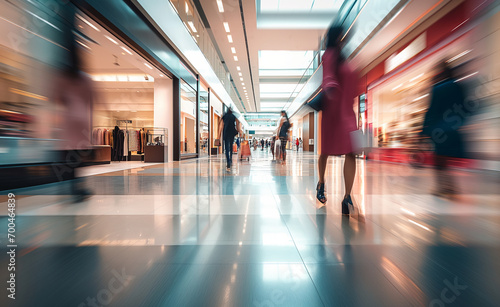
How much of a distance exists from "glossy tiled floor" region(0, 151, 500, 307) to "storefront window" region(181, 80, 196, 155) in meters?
9.82

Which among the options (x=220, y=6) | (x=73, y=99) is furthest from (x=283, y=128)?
(x=73, y=99)

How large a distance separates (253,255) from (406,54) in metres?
10.8

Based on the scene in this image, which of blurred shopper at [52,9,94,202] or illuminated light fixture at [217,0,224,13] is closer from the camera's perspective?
blurred shopper at [52,9,94,202]

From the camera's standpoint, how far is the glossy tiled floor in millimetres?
1076

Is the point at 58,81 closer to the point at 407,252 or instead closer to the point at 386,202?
the point at 407,252

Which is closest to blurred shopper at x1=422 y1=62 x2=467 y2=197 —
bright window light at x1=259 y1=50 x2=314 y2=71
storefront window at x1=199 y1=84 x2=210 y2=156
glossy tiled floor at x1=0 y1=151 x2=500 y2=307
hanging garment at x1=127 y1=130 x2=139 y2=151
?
glossy tiled floor at x1=0 y1=151 x2=500 y2=307

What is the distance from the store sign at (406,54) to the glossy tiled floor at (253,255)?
7.75 meters

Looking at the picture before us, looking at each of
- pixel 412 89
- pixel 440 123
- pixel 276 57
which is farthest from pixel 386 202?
pixel 276 57

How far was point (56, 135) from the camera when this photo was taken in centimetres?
319

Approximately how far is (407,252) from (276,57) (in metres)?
19.7

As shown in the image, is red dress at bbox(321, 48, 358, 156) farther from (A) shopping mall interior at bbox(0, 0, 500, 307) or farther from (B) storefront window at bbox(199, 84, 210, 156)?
(B) storefront window at bbox(199, 84, 210, 156)

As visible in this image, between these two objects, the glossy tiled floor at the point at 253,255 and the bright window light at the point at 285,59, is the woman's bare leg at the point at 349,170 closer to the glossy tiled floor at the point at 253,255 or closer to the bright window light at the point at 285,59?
the glossy tiled floor at the point at 253,255

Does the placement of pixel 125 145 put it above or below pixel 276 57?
below

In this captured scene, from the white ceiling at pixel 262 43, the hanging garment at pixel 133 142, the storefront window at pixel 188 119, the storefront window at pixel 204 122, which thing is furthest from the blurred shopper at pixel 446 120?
the storefront window at pixel 204 122
